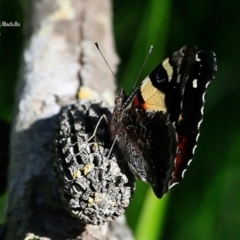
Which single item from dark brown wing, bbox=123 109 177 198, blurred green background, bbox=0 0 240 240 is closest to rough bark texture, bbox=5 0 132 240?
dark brown wing, bbox=123 109 177 198

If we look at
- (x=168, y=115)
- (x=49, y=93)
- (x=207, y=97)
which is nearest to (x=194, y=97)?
(x=168, y=115)

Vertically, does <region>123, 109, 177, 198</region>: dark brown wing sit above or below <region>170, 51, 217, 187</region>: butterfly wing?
below

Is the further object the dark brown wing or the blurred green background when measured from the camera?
the blurred green background

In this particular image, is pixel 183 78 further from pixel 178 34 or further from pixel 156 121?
pixel 178 34

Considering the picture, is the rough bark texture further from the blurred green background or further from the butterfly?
the blurred green background

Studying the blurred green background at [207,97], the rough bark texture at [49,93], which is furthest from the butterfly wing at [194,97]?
the blurred green background at [207,97]

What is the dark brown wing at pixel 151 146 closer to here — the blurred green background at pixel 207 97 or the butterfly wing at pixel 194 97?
the butterfly wing at pixel 194 97
